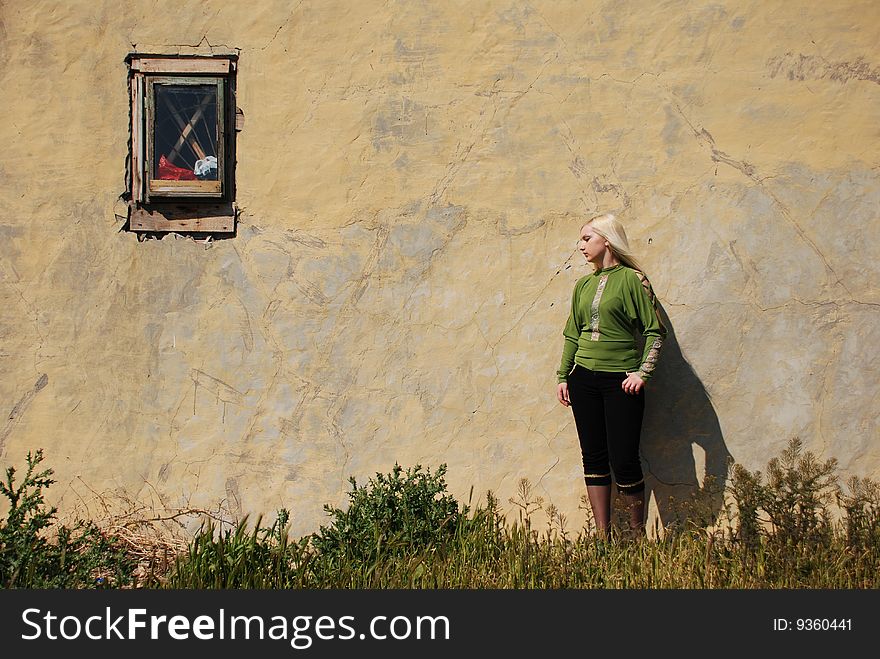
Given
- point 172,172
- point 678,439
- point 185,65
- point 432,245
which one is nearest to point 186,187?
point 172,172

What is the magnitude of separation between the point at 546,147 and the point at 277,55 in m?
1.54

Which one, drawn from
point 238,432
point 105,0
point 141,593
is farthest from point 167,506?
point 105,0

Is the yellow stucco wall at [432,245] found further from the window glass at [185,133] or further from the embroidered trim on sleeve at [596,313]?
the embroidered trim on sleeve at [596,313]

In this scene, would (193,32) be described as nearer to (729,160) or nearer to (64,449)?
(64,449)

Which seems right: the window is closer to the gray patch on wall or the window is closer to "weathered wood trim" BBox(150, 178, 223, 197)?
"weathered wood trim" BBox(150, 178, 223, 197)

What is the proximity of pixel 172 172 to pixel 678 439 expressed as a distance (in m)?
3.08

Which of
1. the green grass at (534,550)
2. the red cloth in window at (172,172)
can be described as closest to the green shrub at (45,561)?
the green grass at (534,550)

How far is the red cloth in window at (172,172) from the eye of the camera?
16.2 feet

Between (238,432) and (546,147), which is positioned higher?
(546,147)

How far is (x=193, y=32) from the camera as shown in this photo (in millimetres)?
4906

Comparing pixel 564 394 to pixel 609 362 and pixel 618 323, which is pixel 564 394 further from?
pixel 618 323

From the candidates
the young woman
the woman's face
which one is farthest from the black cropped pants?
the woman's face

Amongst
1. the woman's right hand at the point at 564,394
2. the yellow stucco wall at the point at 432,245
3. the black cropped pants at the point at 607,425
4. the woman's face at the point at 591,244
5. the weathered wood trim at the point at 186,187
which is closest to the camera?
the black cropped pants at the point at 607,425

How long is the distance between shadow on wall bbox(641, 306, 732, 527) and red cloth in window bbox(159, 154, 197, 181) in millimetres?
2648
